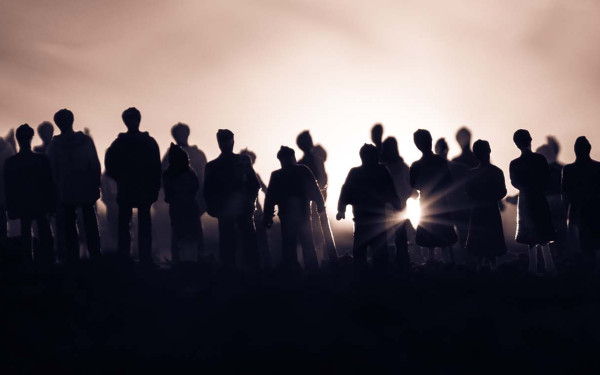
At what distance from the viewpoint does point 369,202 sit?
14664 millimetres

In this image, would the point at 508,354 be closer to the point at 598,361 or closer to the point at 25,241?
the point at 598,361

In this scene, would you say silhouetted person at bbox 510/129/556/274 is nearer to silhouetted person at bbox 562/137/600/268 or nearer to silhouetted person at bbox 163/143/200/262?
silhouetted person at bbox 562/137/600/268

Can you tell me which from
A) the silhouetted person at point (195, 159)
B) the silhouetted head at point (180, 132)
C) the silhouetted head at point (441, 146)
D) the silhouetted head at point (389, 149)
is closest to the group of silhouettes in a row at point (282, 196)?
the silhouetted person at point (195, 159)

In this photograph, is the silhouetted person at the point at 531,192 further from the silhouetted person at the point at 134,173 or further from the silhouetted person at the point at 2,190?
the silhouetted person at the point at 2,190

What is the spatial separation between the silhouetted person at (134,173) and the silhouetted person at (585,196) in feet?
25.6

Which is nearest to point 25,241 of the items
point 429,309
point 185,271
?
point 185,271

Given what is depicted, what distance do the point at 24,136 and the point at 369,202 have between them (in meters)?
6.60

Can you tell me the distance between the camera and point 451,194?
1531cm

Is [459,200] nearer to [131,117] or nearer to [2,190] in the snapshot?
[131,117]

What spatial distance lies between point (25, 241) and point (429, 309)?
8009 millimetres

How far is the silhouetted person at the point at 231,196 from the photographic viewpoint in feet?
49.2

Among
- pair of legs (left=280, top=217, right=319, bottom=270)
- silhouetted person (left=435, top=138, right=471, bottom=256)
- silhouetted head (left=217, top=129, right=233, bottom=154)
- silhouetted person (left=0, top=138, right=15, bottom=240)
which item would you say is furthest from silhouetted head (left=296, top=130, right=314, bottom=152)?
silhouetted person (left=0, top=138, right=15, bottom=240)

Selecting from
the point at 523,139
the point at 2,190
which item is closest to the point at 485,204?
the point at 523,139

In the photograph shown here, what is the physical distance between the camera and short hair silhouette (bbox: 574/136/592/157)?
51.6 ft
